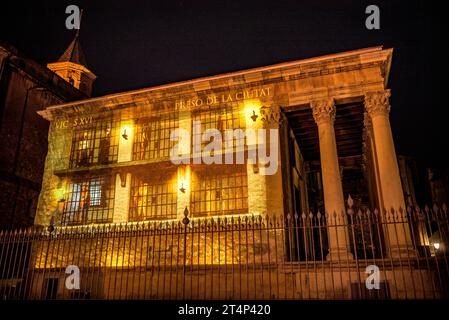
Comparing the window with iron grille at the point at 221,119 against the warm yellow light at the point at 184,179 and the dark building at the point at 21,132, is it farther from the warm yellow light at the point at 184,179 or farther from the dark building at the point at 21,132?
the dark building at the point at 21,132

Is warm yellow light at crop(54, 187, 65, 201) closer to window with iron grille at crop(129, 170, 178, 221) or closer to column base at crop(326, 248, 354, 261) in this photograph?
window with iron grille at crop(129, 170, 178, 221)

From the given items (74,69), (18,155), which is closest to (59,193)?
(18,155)

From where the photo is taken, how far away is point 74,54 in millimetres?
36500

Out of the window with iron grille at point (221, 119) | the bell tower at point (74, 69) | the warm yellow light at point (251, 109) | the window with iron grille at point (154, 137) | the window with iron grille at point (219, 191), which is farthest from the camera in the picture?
the bell tower at point (74, 69)

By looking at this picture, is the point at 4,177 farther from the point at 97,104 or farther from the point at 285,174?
the point at 285,174

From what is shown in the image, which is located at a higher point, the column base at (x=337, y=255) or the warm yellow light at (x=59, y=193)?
the warm yellow light at (x=59, y=193)

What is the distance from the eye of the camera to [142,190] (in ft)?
56.4

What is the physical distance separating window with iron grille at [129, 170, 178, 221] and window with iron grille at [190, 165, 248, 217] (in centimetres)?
104

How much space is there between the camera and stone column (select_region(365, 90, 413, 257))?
1255 cm

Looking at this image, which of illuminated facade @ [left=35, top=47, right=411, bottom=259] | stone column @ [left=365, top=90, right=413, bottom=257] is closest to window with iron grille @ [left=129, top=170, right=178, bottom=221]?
illuminated facade @ [left=35, top=47, right=411, bottom=259]

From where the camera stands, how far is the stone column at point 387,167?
1255 centimetres

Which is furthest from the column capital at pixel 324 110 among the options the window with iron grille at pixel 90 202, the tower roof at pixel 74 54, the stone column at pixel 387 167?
the tower roof at pixel 74 54

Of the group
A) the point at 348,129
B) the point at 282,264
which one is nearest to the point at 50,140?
the point at 282,264
